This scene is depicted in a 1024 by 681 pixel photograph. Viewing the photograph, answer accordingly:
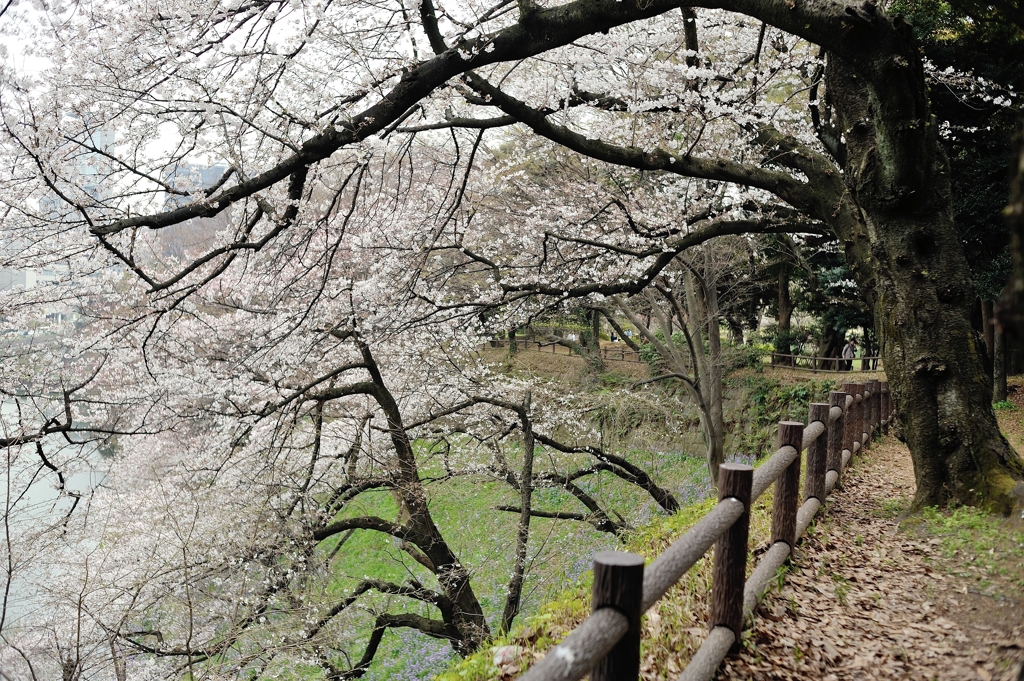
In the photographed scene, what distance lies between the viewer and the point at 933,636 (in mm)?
3182

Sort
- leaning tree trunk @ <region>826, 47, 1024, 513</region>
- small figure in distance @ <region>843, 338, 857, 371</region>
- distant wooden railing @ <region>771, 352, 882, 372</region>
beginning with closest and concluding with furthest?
1. leaning tree trunk @ <region>826, 47, 1024, 513</region>
2. small figure in distance @ <region>843, 338, 857, 371</region>
3. distant wooden railing @ <region>771, 352, 882, 372</region>

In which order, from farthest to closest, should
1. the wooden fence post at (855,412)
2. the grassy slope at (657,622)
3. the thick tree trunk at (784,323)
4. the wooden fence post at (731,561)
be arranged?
the thick tree trunk at (784,323) → the wooden fence post at (855,412) → the grassy slope at (657,622) → the wooden fence post at (731,561)

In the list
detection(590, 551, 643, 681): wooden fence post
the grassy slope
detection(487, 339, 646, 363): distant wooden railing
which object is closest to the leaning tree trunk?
the grassy slope

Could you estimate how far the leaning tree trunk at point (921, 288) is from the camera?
476 cm

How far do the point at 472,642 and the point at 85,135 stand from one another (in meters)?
6.50

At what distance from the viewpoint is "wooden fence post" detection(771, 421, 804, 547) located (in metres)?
3.83

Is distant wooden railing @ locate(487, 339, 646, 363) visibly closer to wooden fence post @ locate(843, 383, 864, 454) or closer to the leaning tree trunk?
wooden fence post @ locate(843, 383, 864, 454)

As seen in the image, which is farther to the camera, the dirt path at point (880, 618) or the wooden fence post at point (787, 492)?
the wooden fence post at point (787, 492)

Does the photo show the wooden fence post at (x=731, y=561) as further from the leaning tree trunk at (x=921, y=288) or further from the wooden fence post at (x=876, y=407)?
the wooden fence post at (x=876, y=407)

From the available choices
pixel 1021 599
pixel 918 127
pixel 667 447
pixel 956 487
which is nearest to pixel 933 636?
pixel 1021 599

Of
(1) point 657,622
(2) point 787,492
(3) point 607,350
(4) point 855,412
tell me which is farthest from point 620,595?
(3) point 607,350

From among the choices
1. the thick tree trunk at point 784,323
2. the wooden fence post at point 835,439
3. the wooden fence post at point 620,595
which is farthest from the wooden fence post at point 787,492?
the thick tree trunk at point 784,323

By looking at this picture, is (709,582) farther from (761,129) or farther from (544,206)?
(544,206)

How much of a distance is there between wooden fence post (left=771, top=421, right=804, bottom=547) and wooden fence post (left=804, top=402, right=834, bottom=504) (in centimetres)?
96
